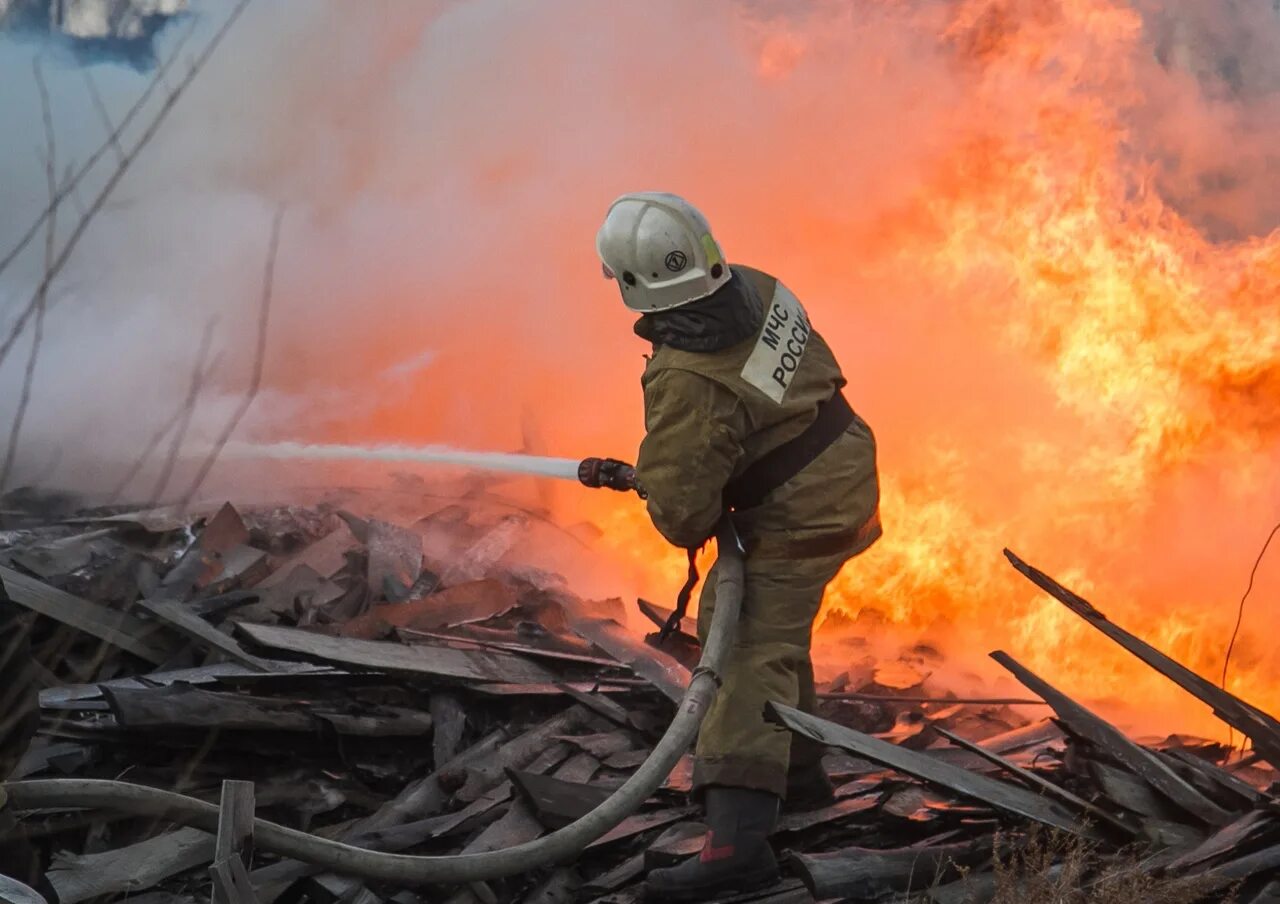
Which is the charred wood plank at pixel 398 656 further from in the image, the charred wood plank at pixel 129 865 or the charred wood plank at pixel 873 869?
Result: the charred wood plank at pixel 873 869

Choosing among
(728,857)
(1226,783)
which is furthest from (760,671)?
(1226,783)

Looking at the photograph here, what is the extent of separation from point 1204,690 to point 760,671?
5.10ft

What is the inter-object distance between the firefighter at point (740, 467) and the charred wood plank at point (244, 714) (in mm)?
1342

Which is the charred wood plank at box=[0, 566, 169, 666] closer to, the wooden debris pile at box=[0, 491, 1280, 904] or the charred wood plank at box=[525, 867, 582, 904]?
the wooden debris pile at box=[0, 491, 1280, 904]

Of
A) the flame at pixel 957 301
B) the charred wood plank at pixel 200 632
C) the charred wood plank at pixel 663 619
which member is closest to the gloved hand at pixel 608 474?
the charred wood plank at pixel 663 619

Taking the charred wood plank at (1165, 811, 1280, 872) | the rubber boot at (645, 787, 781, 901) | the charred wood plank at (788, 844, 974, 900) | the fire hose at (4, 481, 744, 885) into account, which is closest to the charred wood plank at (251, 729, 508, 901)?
the fire hose at (4, 481, 744, 885)

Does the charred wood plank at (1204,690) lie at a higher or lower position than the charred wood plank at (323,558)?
higher

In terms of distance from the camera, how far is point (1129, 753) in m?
4.05

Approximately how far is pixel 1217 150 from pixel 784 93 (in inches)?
125

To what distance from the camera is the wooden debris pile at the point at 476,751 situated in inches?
149

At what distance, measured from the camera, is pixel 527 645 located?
215 inches

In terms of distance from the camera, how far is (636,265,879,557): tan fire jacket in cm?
376

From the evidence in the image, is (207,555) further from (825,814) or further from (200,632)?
(825,814)

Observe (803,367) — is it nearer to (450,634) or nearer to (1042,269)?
(450,634)
